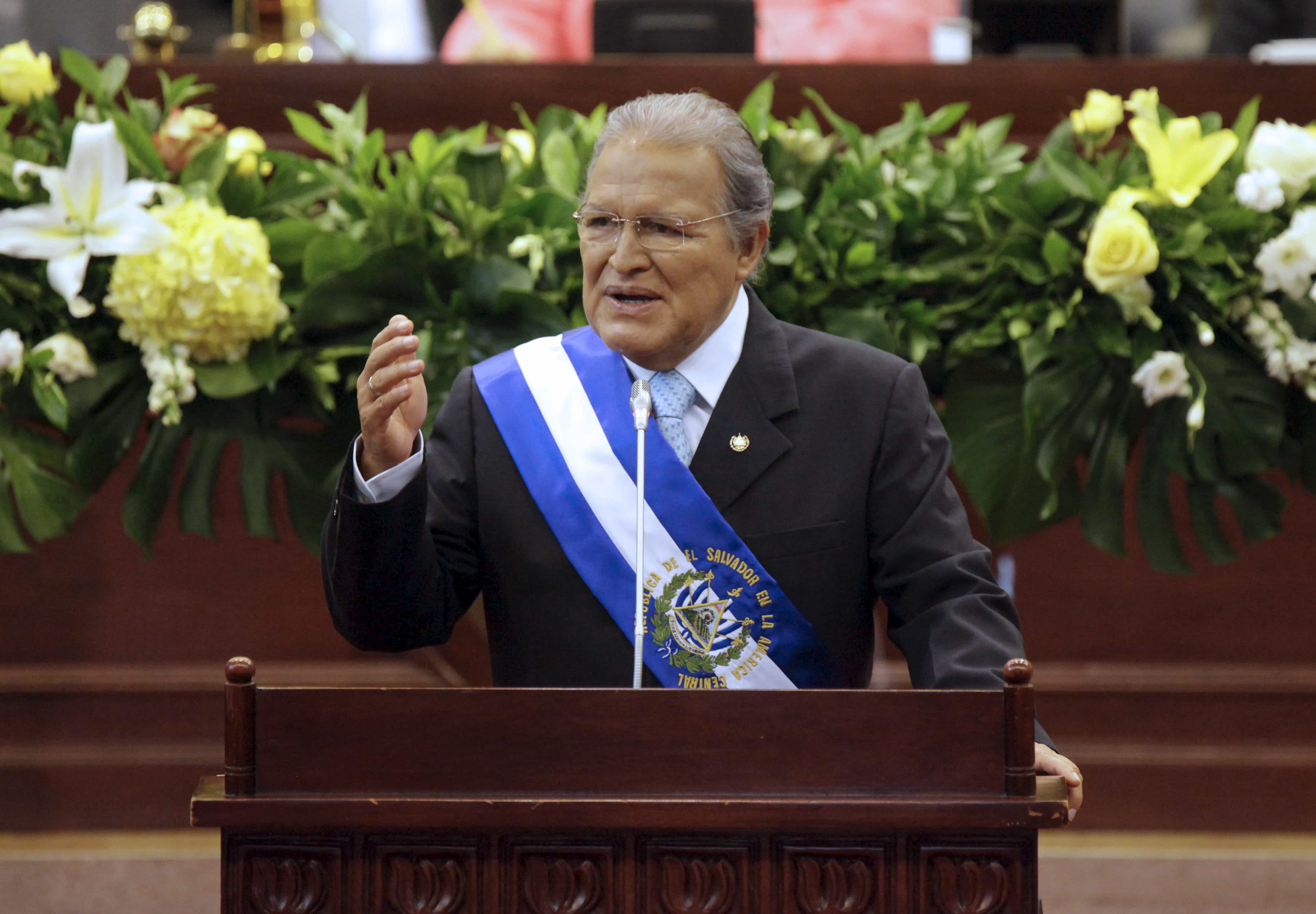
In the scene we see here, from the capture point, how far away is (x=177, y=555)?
2.56 meters

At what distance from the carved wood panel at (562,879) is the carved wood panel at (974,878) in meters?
0.21

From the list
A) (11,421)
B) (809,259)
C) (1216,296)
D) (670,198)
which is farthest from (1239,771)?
(11,421)

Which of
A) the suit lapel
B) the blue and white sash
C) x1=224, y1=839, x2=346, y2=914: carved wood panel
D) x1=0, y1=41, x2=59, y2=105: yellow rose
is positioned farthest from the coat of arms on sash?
x1=0, y1=41, x2=59, y2=105: yellow rose

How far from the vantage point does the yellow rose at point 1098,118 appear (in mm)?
1978

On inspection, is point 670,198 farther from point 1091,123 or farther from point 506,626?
point 1091,123

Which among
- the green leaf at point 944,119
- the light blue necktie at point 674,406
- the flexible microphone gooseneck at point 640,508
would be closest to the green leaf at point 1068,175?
the green leaf at point 944,119

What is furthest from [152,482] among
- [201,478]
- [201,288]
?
[201,288]

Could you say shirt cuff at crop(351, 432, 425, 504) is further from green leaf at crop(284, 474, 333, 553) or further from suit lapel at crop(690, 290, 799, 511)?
green leaf at crop(284, 474, 333, 553)

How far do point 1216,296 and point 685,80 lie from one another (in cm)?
94

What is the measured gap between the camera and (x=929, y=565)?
1.46 meters

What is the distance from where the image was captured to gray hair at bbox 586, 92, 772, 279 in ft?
4.75

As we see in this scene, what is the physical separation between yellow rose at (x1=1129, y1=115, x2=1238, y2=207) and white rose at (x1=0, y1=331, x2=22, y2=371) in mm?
1403

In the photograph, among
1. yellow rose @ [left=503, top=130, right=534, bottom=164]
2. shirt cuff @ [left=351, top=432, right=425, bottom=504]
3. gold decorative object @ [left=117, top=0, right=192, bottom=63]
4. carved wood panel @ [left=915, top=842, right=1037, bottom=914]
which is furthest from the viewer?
gold decorative object @ [left=117, top=0, right=192, bottom=63]

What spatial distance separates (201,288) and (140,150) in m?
0.28
